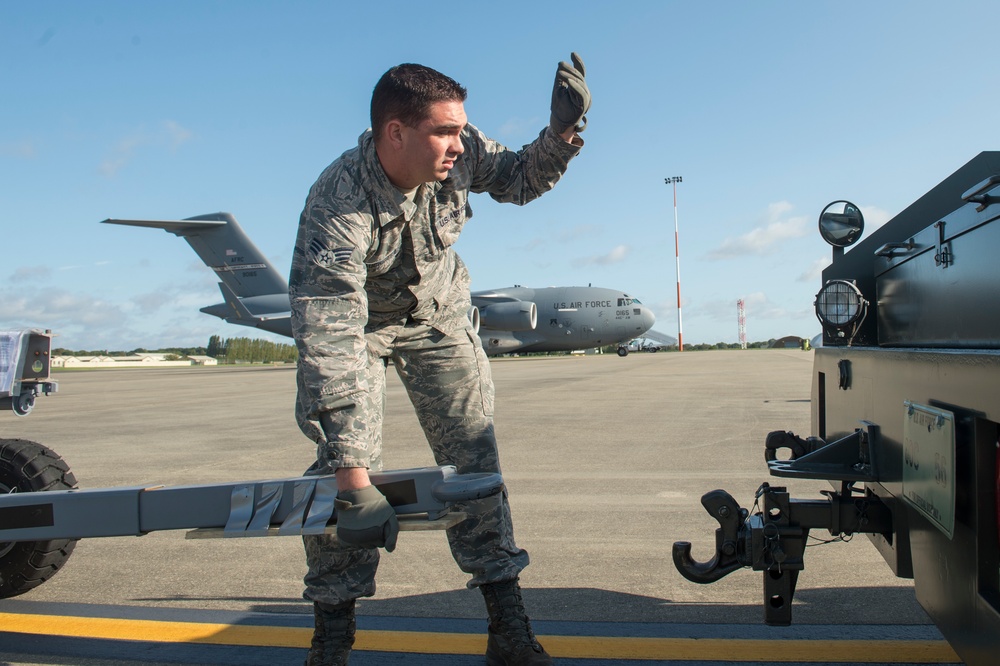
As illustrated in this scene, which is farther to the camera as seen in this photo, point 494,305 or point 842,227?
point 494,305

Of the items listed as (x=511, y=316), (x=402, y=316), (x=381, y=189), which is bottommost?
(x=402, y=316)

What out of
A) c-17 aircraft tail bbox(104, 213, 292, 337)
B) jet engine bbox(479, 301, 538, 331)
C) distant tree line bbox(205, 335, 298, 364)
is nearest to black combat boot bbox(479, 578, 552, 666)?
c-17 aircraft tail bbox(104, 213, 292, 337)

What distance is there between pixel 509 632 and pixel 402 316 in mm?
1087

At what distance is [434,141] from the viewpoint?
2273mm

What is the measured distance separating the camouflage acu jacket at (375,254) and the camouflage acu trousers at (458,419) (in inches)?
2.6

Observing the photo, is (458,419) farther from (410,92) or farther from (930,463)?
(930,463)

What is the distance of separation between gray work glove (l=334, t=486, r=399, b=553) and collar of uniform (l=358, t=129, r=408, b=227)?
894mm

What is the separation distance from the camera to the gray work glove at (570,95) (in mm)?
2371

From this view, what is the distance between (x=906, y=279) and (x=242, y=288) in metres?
31.1

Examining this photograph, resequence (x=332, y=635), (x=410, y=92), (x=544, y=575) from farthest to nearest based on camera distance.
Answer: (x=544, y=575)
(x=332, y=635)
(x=410, y=92)

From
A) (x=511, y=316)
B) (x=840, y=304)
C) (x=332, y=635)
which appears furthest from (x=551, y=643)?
(x=511, y=316)

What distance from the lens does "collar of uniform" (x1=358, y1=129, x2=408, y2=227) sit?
7.88ft

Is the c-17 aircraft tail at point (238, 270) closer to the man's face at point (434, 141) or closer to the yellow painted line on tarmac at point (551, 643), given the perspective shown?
the yellow painted line on tarmac at point (551, 643)

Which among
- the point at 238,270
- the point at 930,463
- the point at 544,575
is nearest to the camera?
the point at 930,463
